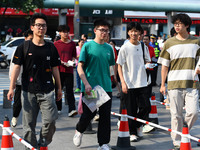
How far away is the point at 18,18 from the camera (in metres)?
40.9

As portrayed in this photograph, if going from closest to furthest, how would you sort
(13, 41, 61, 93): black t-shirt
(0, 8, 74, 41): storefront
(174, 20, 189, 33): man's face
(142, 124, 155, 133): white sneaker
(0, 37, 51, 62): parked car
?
(13, 41, 61, 93): black t-shirt < (174, 20, 189, 33): man's face < (142, 124, 155, 133): white sneaker < (0, 37, 51, 62): parked car < (0, 8, 74, 41): storefront

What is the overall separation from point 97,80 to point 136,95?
44.3 inches

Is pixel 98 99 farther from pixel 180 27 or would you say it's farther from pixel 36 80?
pixel 180 27

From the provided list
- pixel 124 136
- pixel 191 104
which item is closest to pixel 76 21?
pixel 124 136

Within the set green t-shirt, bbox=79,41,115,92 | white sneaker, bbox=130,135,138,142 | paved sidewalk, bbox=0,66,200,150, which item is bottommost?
paved sidewalk, bbox=0,66,200,150

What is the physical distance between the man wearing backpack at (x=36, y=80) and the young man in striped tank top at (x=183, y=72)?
5.68 feet

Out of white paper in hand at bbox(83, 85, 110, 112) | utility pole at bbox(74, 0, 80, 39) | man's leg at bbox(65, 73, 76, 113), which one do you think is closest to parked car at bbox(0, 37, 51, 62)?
utility pole at bbox(74, 0, 80, 39)

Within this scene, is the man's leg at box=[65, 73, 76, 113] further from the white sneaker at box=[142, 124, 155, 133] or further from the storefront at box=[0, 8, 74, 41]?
the storefront at box=[0, 8, 74, 41]

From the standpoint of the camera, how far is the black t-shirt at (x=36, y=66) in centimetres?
539

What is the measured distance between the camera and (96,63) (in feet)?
20.4

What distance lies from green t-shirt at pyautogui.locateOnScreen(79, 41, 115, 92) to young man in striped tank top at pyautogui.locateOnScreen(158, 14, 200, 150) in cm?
90

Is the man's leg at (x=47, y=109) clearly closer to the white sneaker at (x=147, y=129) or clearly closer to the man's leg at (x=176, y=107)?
the man's leg at (x=176, y=107)

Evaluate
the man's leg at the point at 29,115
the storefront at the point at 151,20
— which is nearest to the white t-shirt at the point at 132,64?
the man's leg at the point at 29,115

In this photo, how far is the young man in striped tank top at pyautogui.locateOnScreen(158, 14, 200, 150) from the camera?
6.01 metres
